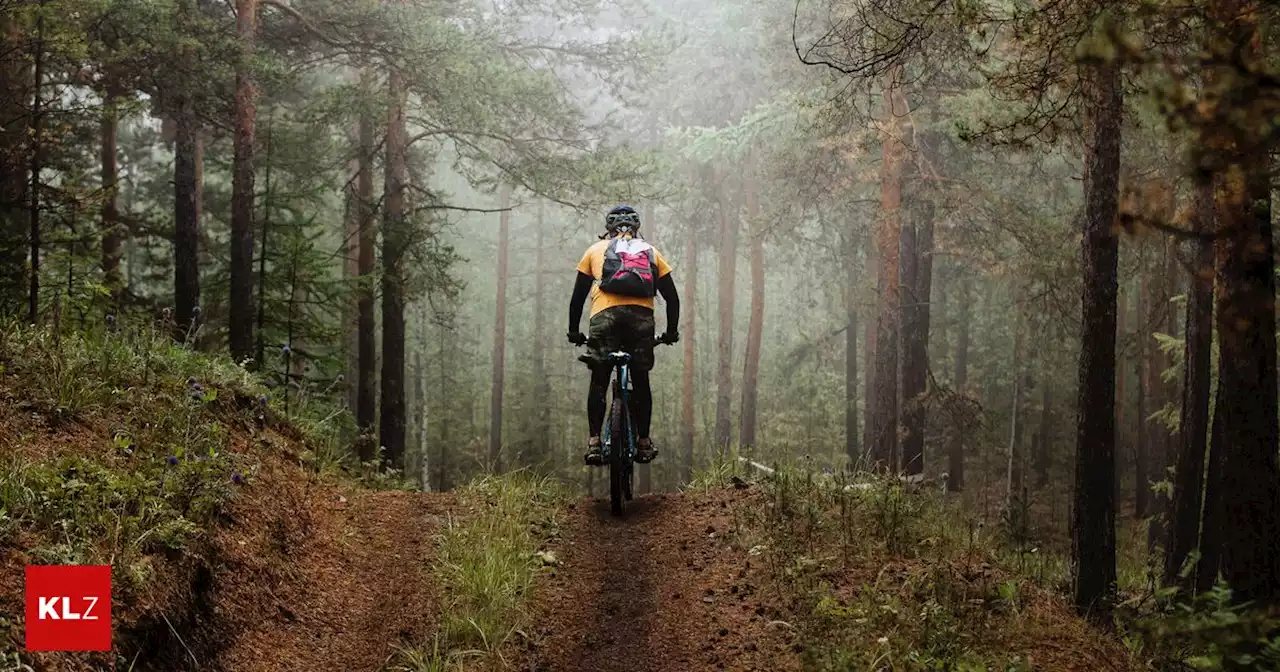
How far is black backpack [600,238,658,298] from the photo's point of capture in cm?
809

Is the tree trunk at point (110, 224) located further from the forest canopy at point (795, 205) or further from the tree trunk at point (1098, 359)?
the tree trunk at point (1098, 359)

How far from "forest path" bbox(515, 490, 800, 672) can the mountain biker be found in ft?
2.76

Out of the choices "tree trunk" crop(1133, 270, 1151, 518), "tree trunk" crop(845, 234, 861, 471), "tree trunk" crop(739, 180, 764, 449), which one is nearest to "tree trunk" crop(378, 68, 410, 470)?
"tree trunk" crop(739, 180, 764, 449)

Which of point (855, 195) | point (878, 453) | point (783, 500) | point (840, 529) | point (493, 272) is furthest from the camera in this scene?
point (493, 272)

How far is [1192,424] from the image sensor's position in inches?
456

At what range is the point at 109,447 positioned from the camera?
5.56m

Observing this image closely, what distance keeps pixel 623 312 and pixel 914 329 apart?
35.0 feet

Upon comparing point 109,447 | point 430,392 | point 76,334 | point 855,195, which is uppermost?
point 855,195

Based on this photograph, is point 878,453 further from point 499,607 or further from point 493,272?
point 493,272

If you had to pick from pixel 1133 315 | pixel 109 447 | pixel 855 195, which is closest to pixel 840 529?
pixel 109 447

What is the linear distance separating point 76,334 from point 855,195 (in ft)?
59.3

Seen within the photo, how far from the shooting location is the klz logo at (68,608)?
3.71 metres

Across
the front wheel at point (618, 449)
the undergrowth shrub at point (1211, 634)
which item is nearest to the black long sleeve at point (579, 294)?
the front wheel at point (618, 449)

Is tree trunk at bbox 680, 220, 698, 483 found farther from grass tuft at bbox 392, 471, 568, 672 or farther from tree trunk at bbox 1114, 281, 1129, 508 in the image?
grass tuft at bbox 392, 471, 568, 672
